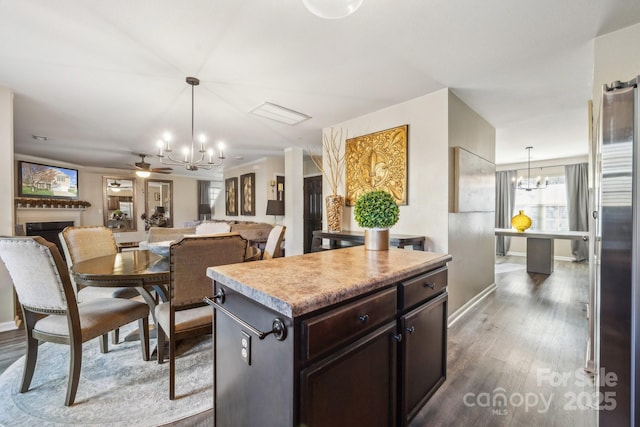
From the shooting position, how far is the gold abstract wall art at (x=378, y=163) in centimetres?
302

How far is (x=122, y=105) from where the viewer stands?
3168mm

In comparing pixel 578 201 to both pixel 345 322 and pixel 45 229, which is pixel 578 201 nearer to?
pixel 345 322

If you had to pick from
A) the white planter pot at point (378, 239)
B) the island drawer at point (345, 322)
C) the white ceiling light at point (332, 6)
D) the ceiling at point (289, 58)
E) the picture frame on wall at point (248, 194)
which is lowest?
the island drawer at point (345, 322)

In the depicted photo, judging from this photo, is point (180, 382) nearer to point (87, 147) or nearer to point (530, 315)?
point (530, 315)

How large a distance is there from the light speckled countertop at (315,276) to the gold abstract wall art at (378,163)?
1.60 metres

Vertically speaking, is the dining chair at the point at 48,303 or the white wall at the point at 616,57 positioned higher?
the white wall at the point at 616,57

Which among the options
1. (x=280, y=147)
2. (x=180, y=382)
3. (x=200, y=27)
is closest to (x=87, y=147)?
(x=280, y=147)

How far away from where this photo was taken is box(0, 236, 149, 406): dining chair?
1567 millimetres

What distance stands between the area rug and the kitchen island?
26.0 inches

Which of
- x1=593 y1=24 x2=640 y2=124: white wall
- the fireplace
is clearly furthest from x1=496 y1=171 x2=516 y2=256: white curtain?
the fireplace

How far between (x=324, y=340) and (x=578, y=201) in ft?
26.0

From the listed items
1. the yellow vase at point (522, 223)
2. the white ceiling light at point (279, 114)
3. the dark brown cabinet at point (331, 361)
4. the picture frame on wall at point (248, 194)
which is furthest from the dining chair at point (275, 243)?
the yellow vase at point (522, 223)

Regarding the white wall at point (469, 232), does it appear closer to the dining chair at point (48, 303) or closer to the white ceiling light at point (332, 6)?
the white ceiling light at point (332, 6)

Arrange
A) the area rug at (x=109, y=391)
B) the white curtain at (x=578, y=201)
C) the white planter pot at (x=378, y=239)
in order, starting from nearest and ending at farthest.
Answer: the area rug at (x=109, y=391)
the white planter pot at (x=378, y=239)
the white curtain at (x=578, y=201)
